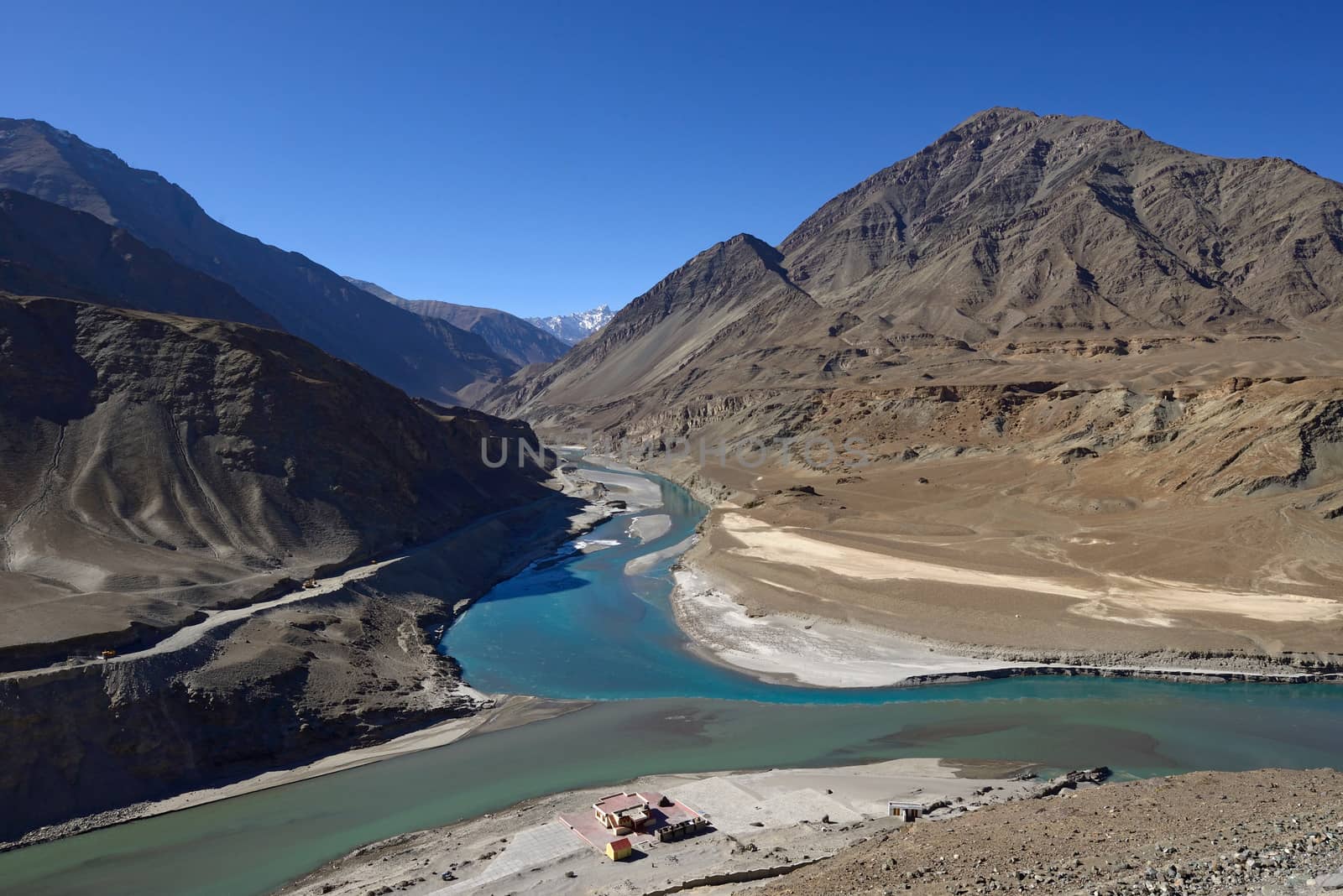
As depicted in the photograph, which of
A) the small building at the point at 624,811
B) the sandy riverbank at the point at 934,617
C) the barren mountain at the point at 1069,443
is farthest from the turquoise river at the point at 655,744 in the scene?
the barren mountain at the point at 1069,443

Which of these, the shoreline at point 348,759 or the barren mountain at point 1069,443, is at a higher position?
the barren mountain at point 1069,443

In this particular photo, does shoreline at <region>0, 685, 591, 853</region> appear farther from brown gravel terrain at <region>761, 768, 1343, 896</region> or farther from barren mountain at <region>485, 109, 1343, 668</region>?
brown gravel terrain at <region>761, 768, 1343, 896</region>

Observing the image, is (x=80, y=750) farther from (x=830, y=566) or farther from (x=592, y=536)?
(x=592, y=536)

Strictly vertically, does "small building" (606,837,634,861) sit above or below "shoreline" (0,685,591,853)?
above

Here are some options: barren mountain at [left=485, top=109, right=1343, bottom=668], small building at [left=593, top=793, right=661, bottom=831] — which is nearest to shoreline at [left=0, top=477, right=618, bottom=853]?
small building at [left=593, top=793, right=661, bottom=831]

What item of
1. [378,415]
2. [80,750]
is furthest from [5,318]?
[80,750]

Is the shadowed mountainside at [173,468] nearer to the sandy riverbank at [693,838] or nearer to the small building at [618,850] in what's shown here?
the sandy riverbank at [693,838]

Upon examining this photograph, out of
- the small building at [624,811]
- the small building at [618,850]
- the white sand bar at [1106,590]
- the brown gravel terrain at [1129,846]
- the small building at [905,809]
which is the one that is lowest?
the small building at [618,850]
